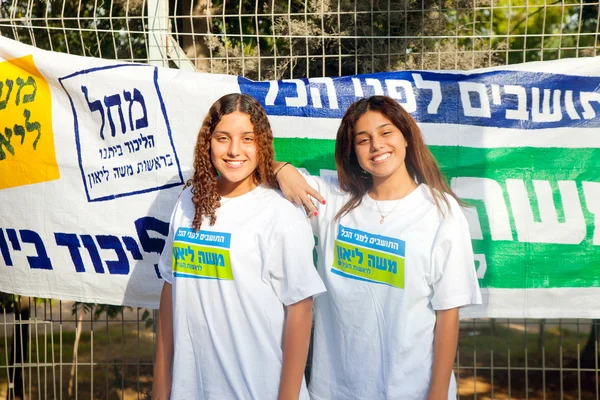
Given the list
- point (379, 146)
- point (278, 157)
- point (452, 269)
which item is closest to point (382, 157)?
point (379, 146)

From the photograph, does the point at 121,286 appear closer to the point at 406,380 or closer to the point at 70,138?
the point at 70,138

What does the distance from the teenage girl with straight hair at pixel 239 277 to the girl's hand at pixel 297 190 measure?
0.24ft

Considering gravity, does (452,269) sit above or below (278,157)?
below

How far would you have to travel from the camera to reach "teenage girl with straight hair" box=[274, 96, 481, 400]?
2719 millimetres

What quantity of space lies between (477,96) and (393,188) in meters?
1.10

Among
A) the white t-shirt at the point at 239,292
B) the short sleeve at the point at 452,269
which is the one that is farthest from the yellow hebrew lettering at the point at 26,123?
the short sleeve at the point at 452,269

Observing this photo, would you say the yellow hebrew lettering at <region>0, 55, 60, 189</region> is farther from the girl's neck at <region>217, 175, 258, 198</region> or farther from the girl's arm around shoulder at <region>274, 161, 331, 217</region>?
the girl's arm around shoulder at <region>274, 161, 331, 217</region>

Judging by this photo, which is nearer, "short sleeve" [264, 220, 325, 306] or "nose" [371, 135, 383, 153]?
"short sleeve" [264, 220, 325, 306]

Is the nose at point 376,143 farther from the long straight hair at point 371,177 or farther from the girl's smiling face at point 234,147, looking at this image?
→ the girl's smiling face at point 234,147

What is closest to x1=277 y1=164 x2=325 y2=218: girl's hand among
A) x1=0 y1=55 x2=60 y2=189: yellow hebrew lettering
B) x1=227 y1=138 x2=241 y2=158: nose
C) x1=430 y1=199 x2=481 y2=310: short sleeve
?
x1=227 y1=138 x2=241 y2=158: nose

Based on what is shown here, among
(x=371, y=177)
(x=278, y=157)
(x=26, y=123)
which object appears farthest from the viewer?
(x=26, y=123)

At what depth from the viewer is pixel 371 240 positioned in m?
2.82

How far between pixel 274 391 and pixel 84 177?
74.8 inches

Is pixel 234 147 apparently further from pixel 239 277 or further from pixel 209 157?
pixel 239 277
